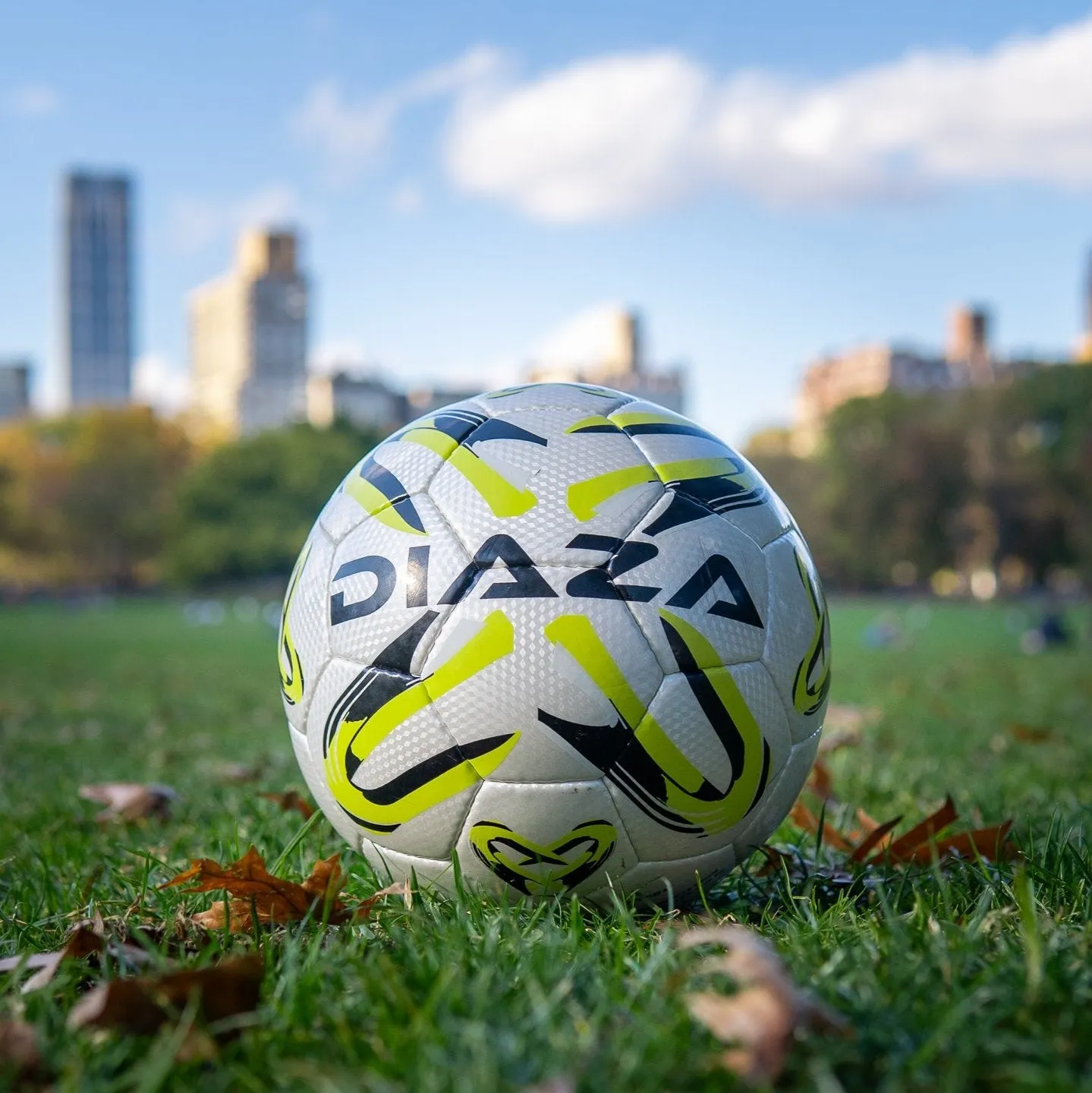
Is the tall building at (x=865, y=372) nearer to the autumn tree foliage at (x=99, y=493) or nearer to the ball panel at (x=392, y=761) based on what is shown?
the autumn tree foliage at (x=99, y=493)

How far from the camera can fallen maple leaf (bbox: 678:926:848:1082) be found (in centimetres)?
171

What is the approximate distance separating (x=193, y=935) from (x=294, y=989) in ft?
2.19

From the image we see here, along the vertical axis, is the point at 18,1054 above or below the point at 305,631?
below

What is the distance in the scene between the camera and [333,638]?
2.99m

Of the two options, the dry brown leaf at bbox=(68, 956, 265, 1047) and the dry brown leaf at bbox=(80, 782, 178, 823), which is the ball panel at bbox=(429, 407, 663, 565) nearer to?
the dry brown leaf at bbox=(68, 956, 265, 1047)

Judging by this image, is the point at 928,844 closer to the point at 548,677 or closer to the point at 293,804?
the point at 548,677

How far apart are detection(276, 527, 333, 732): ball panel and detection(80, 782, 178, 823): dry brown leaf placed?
1.54 meters

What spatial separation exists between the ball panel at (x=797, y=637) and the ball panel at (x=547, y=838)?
552mm

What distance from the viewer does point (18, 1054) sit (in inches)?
73.8

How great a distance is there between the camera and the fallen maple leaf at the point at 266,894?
2.65 metres

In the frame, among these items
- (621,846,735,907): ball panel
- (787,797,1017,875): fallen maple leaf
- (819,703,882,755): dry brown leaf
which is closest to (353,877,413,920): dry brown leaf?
(621,846,735,907): ball panel

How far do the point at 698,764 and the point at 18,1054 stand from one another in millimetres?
1511

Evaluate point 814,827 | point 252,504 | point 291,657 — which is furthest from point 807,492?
point 291,657

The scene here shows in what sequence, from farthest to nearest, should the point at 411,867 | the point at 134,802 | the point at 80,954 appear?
the point at 134,802
the point at 411,867
the point at 80,954
